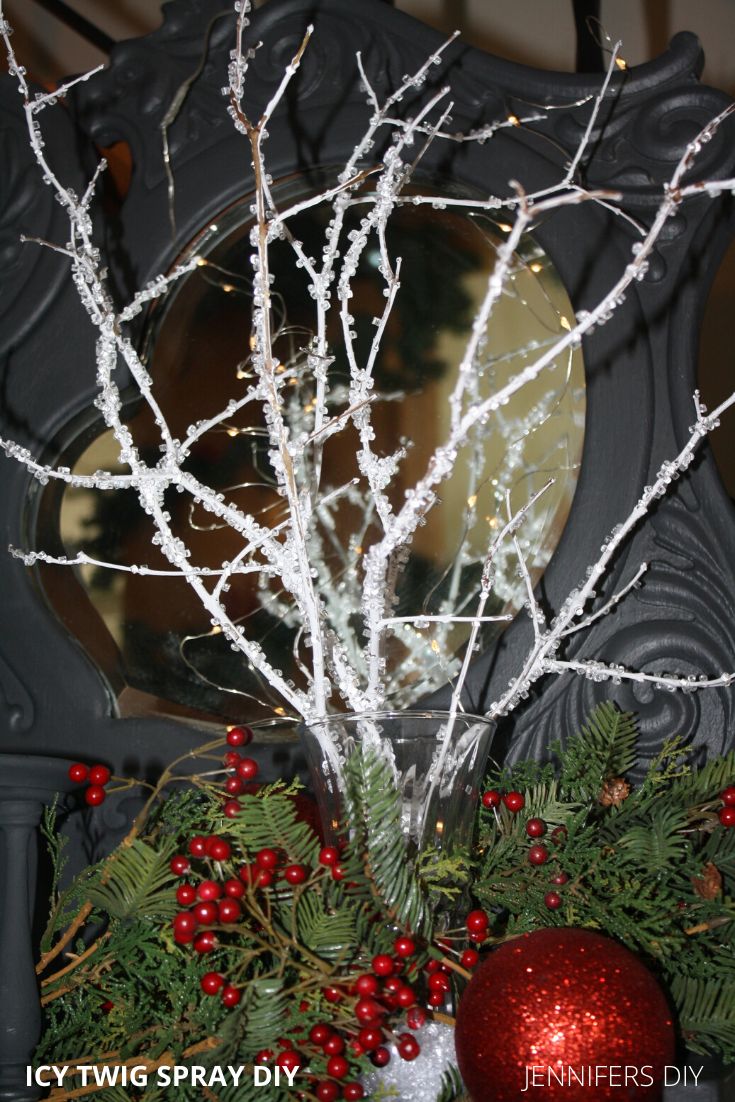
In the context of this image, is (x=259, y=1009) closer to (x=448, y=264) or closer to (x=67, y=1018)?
(x=67, y=1018)

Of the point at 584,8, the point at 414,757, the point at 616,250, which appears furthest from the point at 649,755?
the point at 584,8

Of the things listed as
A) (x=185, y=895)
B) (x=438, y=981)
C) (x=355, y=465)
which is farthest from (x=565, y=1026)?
(x=355, y=465)

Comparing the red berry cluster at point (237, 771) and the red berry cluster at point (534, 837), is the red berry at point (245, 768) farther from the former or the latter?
the red berry cluster at point (534, 837)

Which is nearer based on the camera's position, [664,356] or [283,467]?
[283,467]

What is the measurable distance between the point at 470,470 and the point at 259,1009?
34 cm

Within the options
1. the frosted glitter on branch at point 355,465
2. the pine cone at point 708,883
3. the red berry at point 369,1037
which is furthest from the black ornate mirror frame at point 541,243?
the red berry at point 369,1037

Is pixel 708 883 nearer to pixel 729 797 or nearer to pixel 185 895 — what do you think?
pixel 729 797

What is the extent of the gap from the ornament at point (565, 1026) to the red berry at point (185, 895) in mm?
124

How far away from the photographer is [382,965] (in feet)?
1.36

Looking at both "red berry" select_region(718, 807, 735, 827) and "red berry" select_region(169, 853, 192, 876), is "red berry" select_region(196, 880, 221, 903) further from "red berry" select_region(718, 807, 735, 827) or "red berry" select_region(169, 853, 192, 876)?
"red berry" select_region(718, 807, 735, 827)

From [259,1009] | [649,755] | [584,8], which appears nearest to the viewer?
[259,1009]

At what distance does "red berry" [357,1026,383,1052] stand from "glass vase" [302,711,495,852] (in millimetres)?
80

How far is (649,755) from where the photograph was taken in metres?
0.60

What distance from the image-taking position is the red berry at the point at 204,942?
0.44 metres
